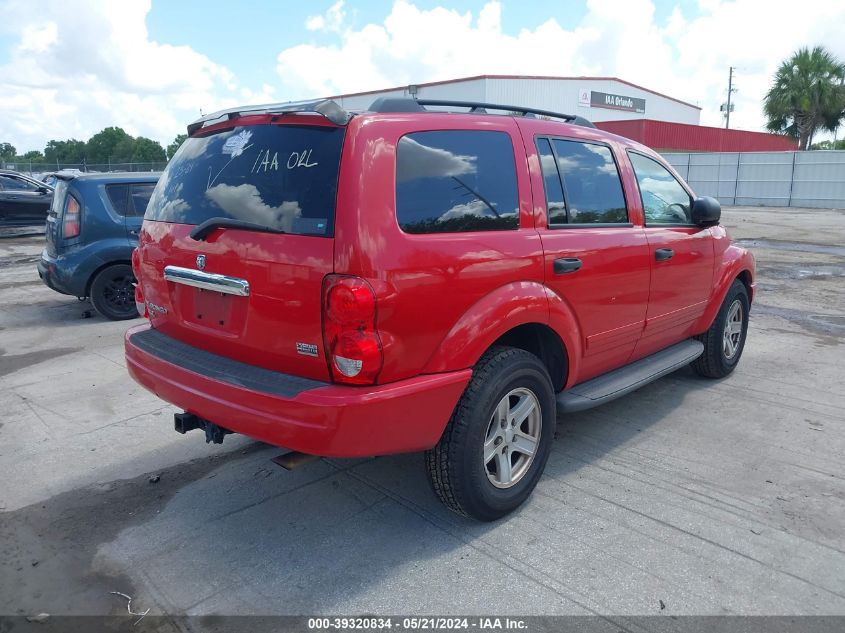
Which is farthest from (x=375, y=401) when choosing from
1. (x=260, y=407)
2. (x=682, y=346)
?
(x=682, y=346)

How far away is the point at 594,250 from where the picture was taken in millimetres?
3668

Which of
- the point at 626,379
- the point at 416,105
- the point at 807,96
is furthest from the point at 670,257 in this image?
the point at 807,96

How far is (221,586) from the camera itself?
2.82 metres

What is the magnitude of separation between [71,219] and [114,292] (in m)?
0.95

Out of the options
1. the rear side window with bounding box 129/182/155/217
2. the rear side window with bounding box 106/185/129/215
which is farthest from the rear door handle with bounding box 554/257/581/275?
the rear side window with bounding box 106/185/129/215

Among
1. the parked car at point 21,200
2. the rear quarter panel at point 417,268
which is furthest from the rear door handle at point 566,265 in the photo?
the parked car at point 21,200

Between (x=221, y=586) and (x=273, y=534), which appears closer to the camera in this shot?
(x=221, y=586)

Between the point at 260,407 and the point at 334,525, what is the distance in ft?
2.89

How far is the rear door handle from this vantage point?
3397 millimetres

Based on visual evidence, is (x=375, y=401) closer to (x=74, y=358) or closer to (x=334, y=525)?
(x=334, y=525)

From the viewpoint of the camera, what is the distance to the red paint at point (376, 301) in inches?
104

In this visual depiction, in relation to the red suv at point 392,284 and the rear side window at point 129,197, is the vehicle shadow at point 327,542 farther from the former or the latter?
the rear side window at point 129,197

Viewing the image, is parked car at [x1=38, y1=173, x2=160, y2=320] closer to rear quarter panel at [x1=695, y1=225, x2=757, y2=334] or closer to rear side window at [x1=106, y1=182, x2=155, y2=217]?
rear side window at [x1=106, y1=182, x2=155, y2=217]

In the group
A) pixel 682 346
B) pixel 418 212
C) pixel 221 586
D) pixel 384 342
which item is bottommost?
pixel 221 586
